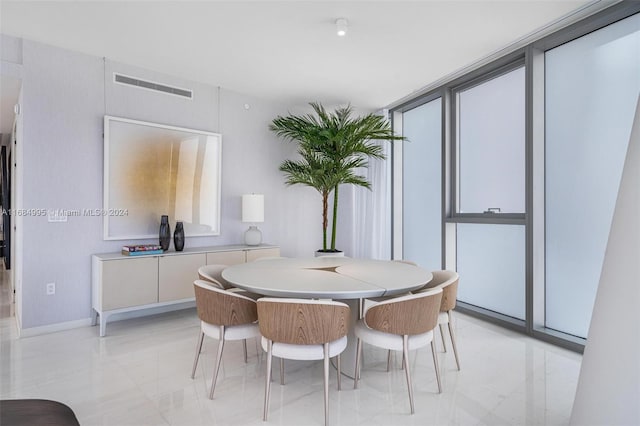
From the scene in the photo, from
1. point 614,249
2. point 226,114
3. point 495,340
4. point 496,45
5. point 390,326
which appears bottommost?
point 495,340

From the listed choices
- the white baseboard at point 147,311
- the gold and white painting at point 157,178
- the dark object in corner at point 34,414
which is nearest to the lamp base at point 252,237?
the gold and white painting at point 157,178

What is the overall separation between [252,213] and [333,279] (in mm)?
2393

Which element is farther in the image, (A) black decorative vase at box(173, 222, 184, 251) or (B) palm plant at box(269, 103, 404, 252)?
(B) palm plant at box(269, 103, 404, 252)

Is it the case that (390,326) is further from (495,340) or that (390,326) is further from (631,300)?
(495,340)

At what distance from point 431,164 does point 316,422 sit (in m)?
3.74

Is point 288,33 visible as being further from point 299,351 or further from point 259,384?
point 259,384

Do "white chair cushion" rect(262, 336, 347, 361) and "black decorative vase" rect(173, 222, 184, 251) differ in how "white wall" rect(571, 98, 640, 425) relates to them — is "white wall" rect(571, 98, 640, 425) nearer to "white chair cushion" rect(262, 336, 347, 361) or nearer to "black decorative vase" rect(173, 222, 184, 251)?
"white chair cushion" rect(262, 336, 347, 361)

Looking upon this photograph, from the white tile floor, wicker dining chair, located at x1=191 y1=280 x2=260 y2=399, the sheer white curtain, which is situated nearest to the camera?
the white tile floor

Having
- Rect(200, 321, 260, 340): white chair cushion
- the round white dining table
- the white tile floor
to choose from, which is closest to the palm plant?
the round white dining table

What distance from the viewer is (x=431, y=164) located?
16.0ft

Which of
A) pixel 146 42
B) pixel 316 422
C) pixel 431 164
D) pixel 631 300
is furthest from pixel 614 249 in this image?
pixel 146 42

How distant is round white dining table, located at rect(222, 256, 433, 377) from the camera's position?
218cm

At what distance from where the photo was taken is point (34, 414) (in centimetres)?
133

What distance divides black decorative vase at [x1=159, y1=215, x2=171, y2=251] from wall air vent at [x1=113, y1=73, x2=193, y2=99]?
1542mm
